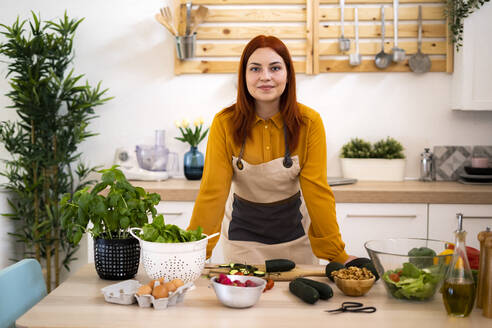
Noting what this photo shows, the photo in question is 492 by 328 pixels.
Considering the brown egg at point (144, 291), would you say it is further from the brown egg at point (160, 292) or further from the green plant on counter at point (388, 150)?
the green plant on counter at point (388, 150)

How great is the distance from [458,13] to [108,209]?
8.72ft

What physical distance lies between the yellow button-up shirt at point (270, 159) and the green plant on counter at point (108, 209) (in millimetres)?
372

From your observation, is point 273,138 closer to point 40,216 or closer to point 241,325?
point 241,325

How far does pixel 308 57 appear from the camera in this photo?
138 inches

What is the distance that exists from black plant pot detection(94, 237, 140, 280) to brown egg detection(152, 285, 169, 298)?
0.26m

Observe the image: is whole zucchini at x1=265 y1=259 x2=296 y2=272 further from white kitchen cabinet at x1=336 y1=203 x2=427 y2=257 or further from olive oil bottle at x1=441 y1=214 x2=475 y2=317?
white kitchen cabinet at x1=336 y1=203 x2=427 y2=257

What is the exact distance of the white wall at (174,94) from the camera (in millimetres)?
3521

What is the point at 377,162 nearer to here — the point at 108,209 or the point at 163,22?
the point at 163,22

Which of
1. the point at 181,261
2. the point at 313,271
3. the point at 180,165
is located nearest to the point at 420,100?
the point at 180,165

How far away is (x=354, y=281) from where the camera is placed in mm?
1360

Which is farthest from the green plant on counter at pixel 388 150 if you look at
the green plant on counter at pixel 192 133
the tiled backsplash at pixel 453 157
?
the green plant on counter at pixel 192 133

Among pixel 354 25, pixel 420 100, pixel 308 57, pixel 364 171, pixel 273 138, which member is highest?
pixel 354 25

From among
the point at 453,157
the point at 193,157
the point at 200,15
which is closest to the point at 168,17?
the point at 200,15

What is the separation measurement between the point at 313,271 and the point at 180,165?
2150 mm
